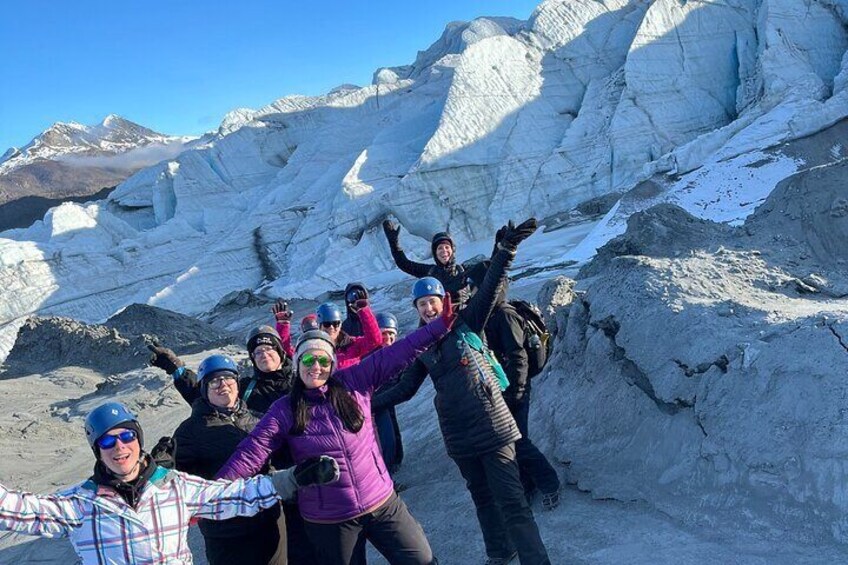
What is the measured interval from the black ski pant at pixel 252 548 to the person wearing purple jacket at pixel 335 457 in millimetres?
246

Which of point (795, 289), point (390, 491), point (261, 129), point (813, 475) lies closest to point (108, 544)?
point (390, 491)

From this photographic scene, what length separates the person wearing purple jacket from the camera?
92.0 inches

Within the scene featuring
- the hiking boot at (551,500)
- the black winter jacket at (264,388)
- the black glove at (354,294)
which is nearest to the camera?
the black winter jacket at (264,388)

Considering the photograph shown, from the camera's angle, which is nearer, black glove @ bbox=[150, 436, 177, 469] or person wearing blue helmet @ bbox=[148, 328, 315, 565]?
black glove @ bbox=[150, 436, 177, 469]

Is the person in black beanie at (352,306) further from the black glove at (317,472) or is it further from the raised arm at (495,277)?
the black glove at (317,472)

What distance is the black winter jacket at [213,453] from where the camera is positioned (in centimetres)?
253

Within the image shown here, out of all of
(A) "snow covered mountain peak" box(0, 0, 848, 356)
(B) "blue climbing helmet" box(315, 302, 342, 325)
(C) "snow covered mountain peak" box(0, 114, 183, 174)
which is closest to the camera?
(B) "blue climbing helmet" box(315, 302, 342, 325)

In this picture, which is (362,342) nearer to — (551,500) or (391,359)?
(391,359)

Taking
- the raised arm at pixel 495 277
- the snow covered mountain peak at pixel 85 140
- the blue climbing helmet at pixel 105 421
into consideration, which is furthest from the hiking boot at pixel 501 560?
the snow covered mountain peak at pixel 85 140

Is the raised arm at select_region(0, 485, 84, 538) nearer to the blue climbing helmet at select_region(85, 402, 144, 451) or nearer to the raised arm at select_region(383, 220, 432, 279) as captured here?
the blue climbing helmet at select_region(85, 402, 144, 451)

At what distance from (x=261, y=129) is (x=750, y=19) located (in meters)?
17.8

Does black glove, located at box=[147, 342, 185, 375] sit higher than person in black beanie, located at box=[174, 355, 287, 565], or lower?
higher

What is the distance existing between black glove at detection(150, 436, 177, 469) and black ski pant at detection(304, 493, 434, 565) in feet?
1.68

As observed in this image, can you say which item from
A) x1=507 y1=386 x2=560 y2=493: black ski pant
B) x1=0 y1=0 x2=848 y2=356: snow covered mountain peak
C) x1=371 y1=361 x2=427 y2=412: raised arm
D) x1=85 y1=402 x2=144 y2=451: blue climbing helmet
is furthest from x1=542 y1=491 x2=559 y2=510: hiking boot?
x1=0 y1=0 x2=848 y2=356: snow covered mountain peak
